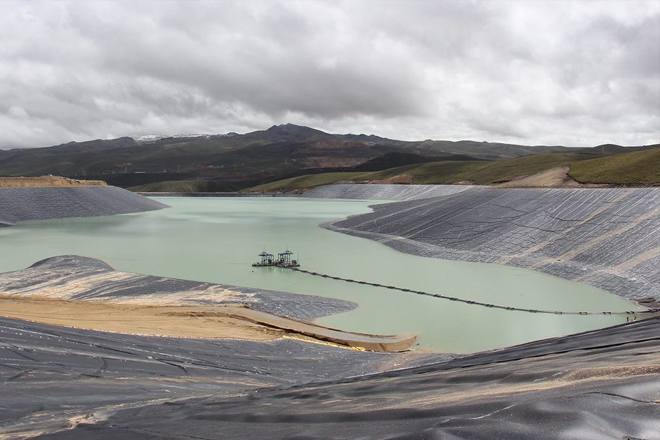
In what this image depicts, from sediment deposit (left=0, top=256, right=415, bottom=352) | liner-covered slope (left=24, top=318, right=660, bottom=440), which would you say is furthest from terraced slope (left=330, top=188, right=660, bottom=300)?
liner-covered slope (left=24, top=318, right=660, bottom=440)

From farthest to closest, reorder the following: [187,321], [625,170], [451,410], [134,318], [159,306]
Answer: [625,170], [159,306], [187,321], [134,318], [451,410]

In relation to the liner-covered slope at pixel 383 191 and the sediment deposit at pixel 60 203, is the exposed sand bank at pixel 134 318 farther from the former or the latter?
the liner-covered slope at pixel 383 191

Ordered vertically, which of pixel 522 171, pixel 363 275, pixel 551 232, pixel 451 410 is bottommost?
pixel 363 275

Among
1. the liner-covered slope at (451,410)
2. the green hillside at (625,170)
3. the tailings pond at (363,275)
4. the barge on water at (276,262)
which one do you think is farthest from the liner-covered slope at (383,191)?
the liner-covered slope at (451,410)

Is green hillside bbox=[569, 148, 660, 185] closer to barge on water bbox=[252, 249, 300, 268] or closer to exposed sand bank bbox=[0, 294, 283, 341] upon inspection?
barge on water bbox=[252, 249, 300, 268]

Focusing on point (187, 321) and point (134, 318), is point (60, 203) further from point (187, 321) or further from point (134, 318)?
point (187, 321)

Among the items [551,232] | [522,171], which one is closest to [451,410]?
[551,232]

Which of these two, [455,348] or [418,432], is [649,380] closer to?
[418,432]
